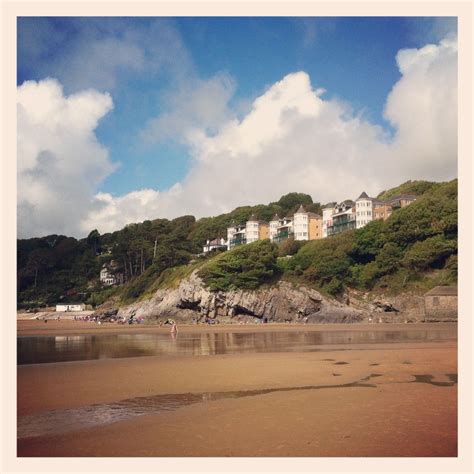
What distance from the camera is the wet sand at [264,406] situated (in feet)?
21.1

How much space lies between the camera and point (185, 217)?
402ft

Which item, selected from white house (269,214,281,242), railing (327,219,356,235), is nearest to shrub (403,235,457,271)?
railing (327,219,356,235)

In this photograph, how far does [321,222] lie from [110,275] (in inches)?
2013

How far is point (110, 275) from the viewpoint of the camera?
97.9 meters

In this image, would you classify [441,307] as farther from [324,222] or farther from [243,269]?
[324,222]

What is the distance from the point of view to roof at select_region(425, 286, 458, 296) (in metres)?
40.6

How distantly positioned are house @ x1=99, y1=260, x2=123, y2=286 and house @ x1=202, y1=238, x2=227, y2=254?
21.1 metres

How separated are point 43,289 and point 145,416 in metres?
94.4

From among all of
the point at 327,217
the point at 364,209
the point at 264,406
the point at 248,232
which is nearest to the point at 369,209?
the point at 364,209

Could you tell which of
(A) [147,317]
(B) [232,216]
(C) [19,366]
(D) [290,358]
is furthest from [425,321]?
(B) [232,216]

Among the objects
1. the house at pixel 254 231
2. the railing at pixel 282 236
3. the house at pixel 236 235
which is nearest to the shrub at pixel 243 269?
the railing at pixel 282 236

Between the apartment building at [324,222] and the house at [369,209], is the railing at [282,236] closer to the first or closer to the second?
the apartment building at [324,222]

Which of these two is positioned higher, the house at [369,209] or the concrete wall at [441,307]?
the house at [369,209]

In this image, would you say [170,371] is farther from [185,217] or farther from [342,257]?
[185,217]
